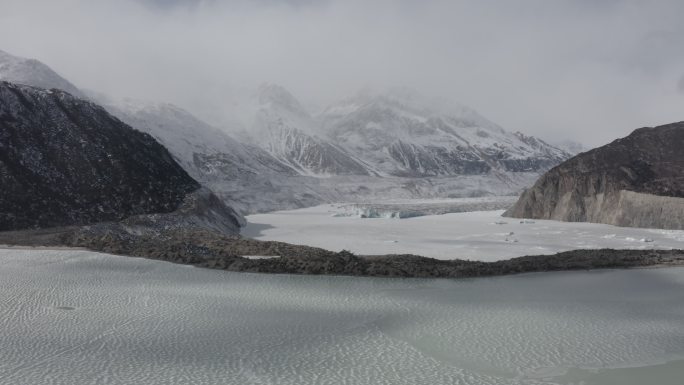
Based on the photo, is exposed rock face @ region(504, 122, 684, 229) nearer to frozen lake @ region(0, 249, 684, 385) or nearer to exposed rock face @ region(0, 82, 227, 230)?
frozen lake @ region(0, 249, 684, 385)

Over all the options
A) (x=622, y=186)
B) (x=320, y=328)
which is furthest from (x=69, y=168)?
(x=622, y=186)

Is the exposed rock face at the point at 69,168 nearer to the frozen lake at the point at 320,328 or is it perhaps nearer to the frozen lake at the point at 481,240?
the frozen lake at the point at 481,240

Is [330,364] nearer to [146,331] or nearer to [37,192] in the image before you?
[146,331]

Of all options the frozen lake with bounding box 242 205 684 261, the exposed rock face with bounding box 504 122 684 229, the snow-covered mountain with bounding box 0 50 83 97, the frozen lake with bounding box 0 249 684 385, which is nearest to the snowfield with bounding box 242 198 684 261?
the frozen lake with bounding box 242 205 684 261

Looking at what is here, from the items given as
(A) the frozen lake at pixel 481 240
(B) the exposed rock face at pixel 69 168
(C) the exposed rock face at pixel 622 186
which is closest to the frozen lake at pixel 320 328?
(A) the frozen lake at pixel 481 240

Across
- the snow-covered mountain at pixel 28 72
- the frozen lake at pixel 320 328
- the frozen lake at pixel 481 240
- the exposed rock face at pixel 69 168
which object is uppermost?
the snow-covered mountain at pixel 28 72

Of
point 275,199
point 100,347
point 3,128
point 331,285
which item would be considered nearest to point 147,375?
point 100,347
